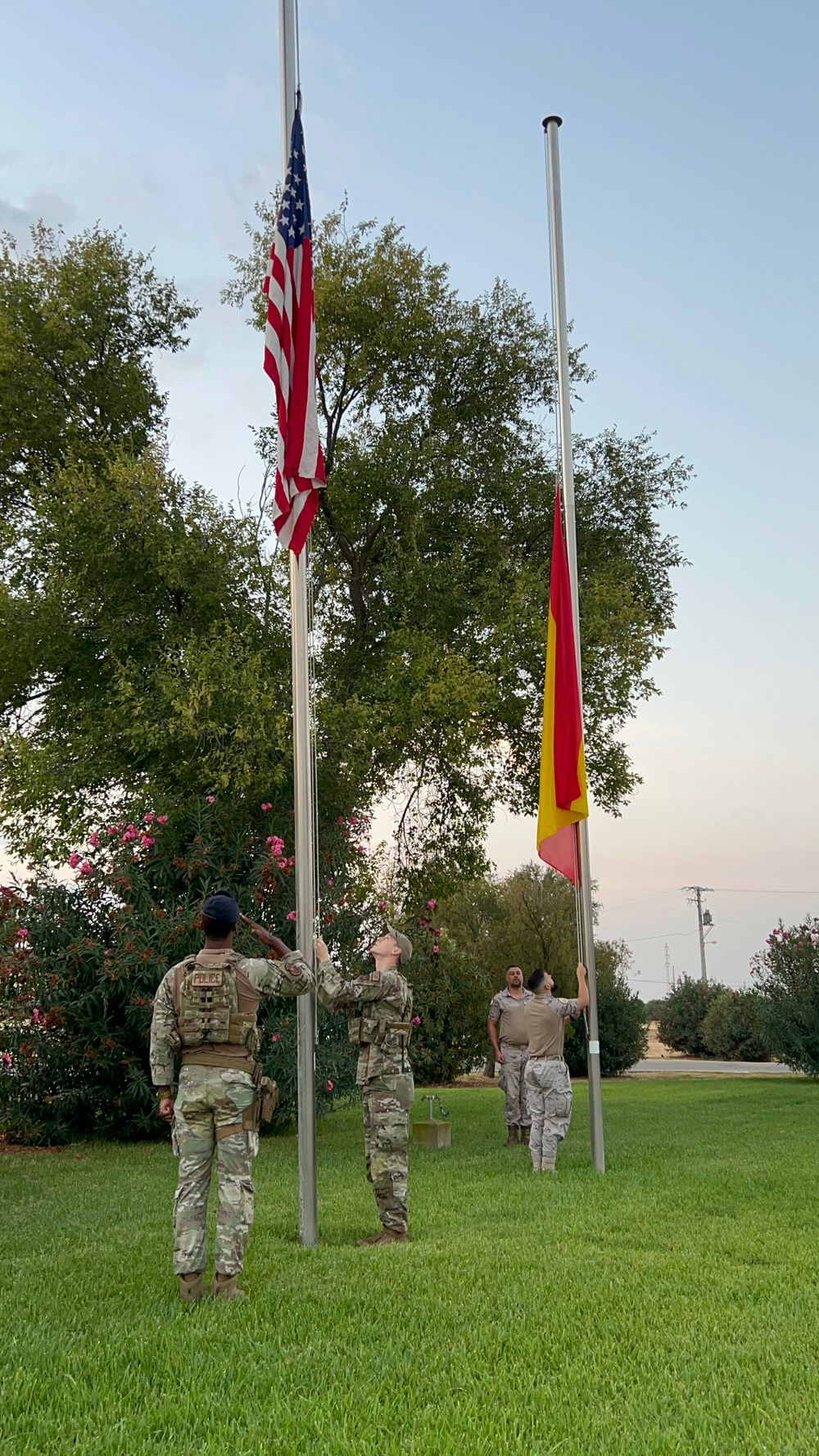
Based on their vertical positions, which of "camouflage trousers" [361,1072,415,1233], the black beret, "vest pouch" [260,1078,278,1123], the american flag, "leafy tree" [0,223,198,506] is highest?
"leafy tree" [0,223,198,506]

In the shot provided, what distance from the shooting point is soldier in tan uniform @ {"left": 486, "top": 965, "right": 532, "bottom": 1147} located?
51.3 ft

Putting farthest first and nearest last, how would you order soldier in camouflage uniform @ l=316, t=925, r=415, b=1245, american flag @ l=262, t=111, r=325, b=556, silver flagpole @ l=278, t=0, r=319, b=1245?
american flag @ l=262, t=111, r=325, b=556 < soldier in camouflage uniform @ l=316, t=925, r=415, b=1245 < silver flagpole @ l=278, t=0, r=319, b=1245

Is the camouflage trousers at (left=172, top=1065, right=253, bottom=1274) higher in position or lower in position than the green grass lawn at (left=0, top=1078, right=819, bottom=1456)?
higher

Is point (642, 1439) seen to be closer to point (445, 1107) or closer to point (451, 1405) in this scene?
point (451, 1405)

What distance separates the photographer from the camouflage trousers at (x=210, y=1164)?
22.2 ft

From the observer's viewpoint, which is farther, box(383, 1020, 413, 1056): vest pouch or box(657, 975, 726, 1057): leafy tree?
box(657, 975, 726, 1057): leafy tree

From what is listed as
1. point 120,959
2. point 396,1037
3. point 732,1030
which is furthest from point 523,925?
point 396,1037

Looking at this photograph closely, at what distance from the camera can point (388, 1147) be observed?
871cm

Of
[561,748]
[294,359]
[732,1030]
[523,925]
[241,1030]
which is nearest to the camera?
[241,1030]

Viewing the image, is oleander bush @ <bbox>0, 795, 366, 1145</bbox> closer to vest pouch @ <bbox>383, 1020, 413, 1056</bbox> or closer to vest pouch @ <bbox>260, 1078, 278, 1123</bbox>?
vest pouch @ <bbox>383, 1020, 413, 1056</bbox>

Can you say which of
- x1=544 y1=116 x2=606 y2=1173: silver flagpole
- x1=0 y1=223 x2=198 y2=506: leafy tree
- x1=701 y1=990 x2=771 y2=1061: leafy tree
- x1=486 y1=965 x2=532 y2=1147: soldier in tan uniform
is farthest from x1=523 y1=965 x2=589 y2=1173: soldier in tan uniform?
x1=701 y1=990 x2=771 y2=1061: leafy tree

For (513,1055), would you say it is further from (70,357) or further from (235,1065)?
(70,357)

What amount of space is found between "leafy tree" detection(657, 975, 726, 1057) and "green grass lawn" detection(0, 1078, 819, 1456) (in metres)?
38.0

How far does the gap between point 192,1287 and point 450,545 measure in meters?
14.6
